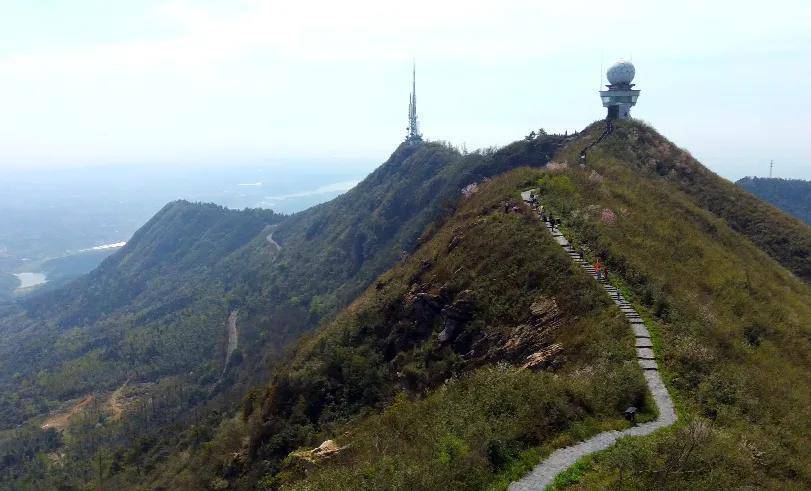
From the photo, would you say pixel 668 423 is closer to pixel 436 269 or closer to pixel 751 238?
pixel 436 269

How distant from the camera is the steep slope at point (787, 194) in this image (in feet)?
439

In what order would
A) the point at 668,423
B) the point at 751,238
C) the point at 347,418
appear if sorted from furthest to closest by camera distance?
the point at 751,238, the point at 347,418, the point at 668,423

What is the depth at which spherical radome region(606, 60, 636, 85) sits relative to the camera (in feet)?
249

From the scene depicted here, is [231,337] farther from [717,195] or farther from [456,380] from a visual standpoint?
[456,380]

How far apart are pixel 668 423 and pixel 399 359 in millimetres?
20173

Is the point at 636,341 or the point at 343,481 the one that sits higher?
the point at 636,341

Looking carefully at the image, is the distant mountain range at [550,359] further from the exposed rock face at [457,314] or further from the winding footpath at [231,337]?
the winding footpath at [231,337]

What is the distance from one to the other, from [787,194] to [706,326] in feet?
488

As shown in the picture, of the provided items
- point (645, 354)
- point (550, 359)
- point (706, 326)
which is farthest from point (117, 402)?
point (706, 326)

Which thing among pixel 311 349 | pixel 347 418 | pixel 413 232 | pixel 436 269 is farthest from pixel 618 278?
pixel 413 232

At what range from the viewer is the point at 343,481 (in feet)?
57.2

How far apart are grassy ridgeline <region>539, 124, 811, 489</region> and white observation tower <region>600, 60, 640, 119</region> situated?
80.7 feet

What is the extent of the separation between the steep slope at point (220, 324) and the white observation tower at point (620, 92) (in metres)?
11.6

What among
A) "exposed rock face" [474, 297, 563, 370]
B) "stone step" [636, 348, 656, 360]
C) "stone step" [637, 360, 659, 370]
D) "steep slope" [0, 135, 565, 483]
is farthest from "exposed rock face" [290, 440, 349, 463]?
"steep slope" [0, 135, 565, 483]
